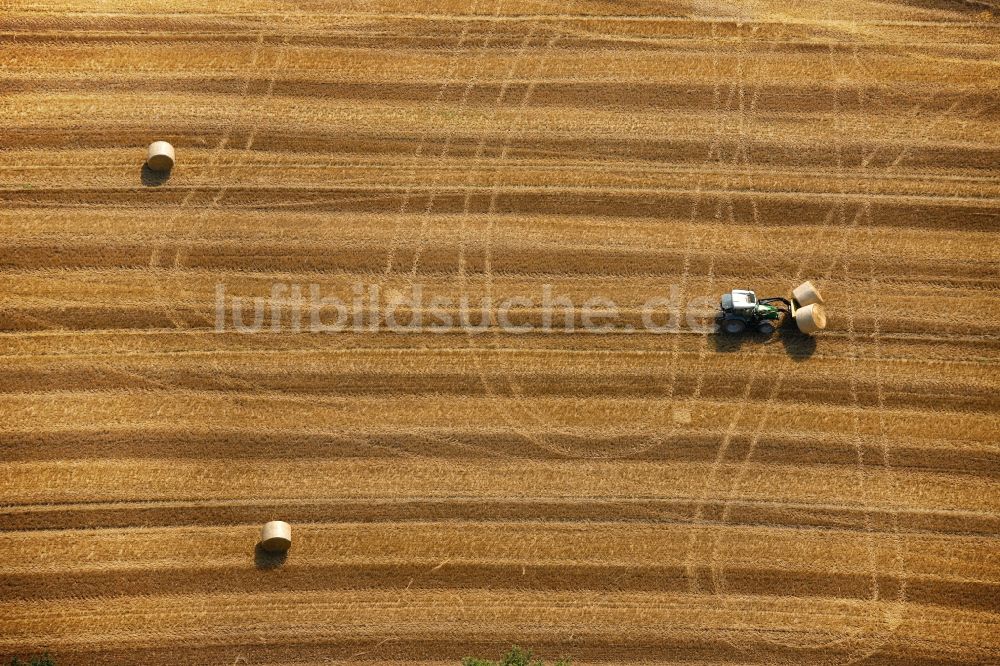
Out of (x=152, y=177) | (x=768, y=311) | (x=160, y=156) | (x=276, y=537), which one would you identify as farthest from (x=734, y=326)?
(x=152, y=177)

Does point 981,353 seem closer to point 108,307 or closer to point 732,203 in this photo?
point 732,203

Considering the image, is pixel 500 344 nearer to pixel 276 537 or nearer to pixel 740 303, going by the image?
pixel 740 303

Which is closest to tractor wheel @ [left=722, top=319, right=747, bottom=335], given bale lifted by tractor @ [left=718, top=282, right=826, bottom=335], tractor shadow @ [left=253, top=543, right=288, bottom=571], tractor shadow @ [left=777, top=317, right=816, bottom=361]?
bale lifted by tractor @ [left=718, top=282, right=826, bottom=335]

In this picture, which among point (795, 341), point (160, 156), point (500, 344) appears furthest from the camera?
point (160, 156)

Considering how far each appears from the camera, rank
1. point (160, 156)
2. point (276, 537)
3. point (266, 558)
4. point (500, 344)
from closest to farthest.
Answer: point (276, 537)
point (266, 558)
point (500, 344)
point (160, 156)

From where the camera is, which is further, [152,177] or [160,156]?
Result: [152,177]

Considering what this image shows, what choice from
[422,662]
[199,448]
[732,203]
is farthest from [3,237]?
[732,203]
